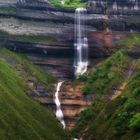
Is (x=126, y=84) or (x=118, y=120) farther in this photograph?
(x=126, y=84)

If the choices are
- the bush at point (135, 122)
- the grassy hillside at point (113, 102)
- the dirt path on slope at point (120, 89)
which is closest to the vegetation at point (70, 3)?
the grassy hillside at point (113, 102)

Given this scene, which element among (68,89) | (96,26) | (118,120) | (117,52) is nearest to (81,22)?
(96,26)

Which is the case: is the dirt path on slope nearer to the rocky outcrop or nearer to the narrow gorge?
the narrow gorge

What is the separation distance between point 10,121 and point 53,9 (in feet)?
191

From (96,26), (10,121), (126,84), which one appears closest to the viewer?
(10,121)

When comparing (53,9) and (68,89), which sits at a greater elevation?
(53,9)

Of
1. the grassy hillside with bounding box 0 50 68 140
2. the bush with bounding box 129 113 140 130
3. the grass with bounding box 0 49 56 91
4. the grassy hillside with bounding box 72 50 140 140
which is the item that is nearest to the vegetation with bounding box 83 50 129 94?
the grassy hillside with bounding box 72 50 140 140

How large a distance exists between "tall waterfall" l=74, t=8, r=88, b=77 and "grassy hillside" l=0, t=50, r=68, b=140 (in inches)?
391

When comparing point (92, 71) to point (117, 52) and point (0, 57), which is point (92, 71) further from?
point (0, 57)

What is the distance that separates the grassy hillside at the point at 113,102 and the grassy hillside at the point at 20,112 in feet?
18.3

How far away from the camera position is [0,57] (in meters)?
134

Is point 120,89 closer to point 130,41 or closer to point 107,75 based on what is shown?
point 107,75

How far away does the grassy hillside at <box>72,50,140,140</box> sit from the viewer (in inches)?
3909

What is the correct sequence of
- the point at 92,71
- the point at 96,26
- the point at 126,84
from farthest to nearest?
1. the point at 96,26
2. the point at 92,71
3. the point at 126,84
